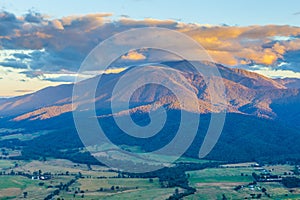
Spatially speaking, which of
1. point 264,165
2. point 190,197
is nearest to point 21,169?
point 190,197

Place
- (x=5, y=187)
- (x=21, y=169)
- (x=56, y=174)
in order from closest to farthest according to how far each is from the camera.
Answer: (x=5, y=187) < (x=56, y=174) < (x=21, y=169)

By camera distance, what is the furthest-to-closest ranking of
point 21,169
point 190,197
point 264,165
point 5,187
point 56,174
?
1. point 264,165
2. point 21,169
3. point 56,174
4. point 5,187
5. point 190,197

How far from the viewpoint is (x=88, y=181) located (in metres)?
156

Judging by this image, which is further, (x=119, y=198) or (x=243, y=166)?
(x=243, y=166)

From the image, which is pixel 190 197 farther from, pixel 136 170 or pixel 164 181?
pixel 136 170

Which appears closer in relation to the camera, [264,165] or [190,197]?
[190,197]

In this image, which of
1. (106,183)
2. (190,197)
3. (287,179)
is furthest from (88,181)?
(287,179)

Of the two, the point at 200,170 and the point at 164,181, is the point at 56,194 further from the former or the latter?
the point at 200,170

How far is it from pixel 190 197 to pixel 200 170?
55500 millimetres

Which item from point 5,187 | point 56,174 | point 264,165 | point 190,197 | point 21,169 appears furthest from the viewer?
point 264,165

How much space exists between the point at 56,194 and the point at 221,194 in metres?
45.2

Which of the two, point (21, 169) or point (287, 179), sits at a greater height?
point (21, 169)

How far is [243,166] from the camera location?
7677 inches

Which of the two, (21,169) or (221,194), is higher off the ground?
(21,169)
